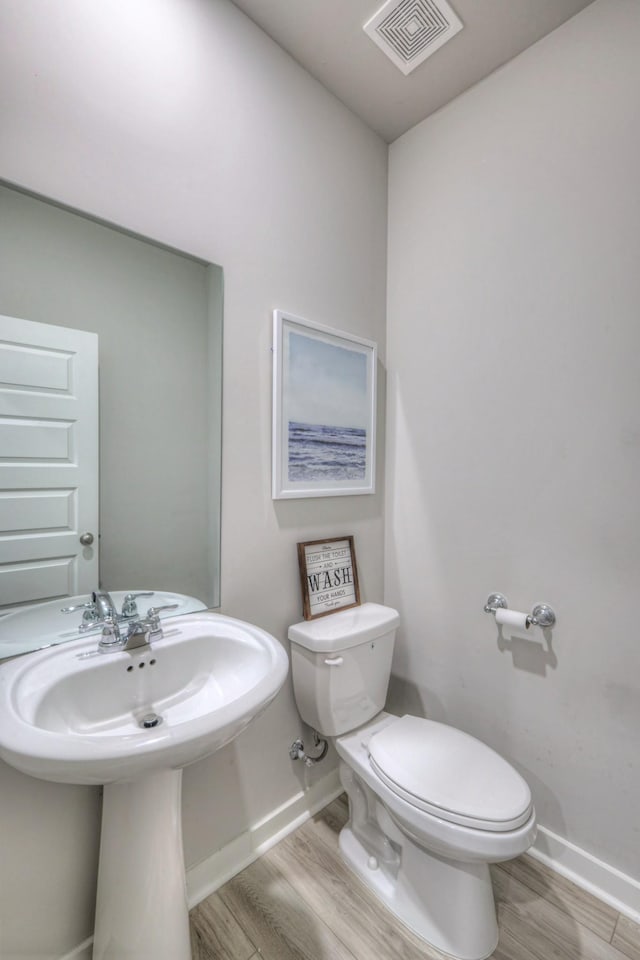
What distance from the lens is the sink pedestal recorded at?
92cm

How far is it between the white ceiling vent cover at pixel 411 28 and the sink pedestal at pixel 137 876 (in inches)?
83.6

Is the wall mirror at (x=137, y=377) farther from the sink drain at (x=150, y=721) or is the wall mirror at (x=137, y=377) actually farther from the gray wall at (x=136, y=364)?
the sink drain at (x=150, y=721)

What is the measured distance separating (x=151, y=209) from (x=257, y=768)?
1706mm

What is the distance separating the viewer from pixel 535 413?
140 cm

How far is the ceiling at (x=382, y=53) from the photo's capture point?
1.27 metres

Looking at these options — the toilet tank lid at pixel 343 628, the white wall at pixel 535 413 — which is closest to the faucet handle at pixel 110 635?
the toilet tank lid at pixel 343 628

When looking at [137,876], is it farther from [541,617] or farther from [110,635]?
[541,617]

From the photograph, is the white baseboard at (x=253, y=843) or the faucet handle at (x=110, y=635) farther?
the white baseboard at (x=253, y=843)

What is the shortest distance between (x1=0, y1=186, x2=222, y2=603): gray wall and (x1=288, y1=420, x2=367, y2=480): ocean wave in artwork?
312mm

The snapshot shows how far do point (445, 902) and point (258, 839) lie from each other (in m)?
0.59

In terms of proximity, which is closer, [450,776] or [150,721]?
[150,721]

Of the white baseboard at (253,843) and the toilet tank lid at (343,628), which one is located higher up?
the toilet tank lid at (343,628)

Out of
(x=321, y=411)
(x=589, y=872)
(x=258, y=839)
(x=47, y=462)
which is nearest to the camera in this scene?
(x=47, y=462)

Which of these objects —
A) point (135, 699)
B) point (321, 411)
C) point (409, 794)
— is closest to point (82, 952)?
point (135, 699)
